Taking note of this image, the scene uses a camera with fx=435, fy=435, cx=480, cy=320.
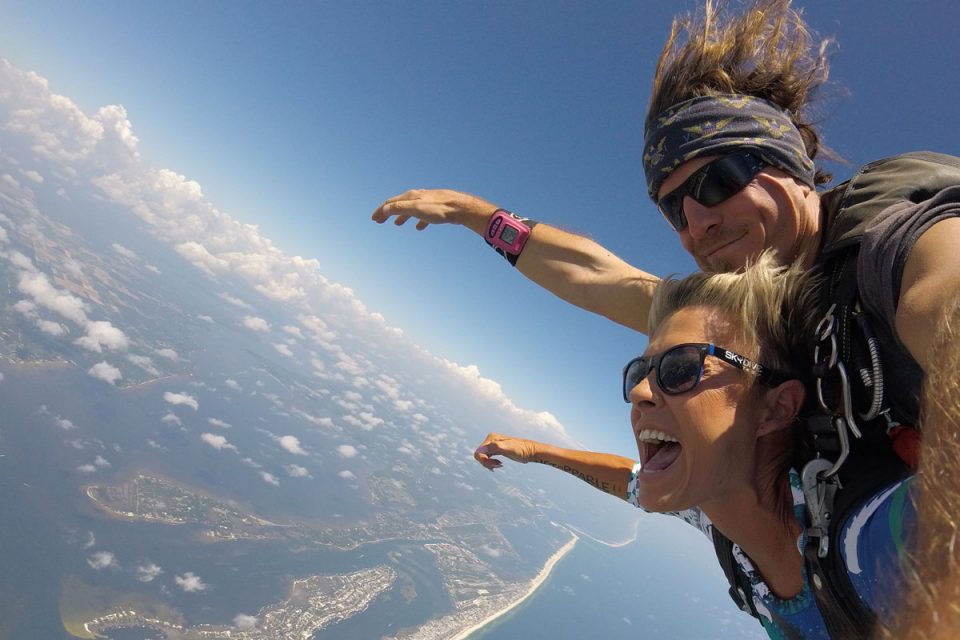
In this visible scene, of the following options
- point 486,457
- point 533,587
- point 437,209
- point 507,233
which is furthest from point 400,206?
point 533,587

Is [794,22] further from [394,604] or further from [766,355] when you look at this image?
[394,604]

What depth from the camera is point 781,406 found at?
4.81ft

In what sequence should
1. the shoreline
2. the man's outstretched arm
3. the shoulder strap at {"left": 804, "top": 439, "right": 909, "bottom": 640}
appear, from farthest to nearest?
the shoreline < the man's outstretched arm < the shoulder strap at {"left": 804, "top": 439, "right": 909, "bottom": 640}

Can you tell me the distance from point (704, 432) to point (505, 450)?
214 centimetres

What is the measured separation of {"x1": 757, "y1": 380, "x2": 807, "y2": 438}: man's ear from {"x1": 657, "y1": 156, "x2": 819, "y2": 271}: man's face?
45 centimetres

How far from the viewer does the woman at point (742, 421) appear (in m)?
1.43

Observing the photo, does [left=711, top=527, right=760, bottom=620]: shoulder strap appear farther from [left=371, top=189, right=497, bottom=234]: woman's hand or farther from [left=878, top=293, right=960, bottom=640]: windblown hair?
[left=371, top=189, right=497, bottom=234]: woman's hand

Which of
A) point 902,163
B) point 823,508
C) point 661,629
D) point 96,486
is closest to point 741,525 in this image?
point 823,508

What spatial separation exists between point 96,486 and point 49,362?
4657cm

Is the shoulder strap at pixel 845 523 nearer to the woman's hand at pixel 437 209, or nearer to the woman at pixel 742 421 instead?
the woman at pixel 742 421

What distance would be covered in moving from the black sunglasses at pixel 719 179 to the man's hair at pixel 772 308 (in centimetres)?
28

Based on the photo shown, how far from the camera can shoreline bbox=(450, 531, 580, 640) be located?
62.0 m

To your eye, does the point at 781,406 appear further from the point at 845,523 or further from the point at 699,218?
the point at 699,218

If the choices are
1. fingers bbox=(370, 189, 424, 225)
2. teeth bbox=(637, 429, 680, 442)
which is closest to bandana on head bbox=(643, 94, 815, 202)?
teeth bbox=(637, 429, 680, 442)
